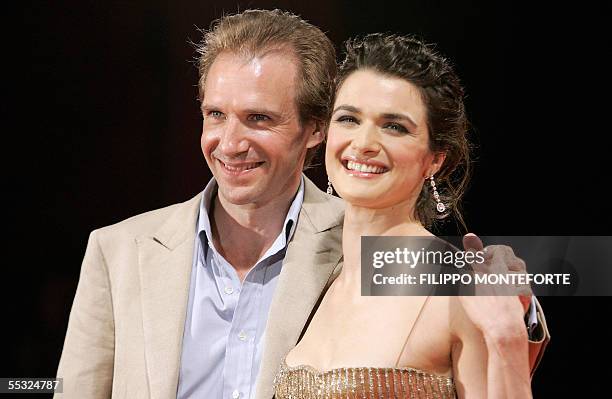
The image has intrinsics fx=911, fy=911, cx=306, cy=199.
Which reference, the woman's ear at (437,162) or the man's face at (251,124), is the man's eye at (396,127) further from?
the man's face at (251,124)

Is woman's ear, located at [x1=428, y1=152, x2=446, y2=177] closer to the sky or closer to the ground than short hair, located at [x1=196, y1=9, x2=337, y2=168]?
closer to the ground

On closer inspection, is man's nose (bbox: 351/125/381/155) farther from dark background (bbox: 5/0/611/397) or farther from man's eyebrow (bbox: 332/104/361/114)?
dark background (bbox: 5/0/611/397)

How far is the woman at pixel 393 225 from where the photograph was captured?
171cm

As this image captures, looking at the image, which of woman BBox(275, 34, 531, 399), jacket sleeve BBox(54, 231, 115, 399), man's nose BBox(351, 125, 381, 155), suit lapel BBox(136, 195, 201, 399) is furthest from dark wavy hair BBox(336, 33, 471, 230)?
jacket sleeve BBox(54, 231, 115, 399)

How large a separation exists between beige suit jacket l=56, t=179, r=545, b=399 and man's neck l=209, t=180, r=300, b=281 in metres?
0.06

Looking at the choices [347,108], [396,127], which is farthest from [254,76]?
[396,127]

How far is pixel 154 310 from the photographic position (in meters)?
2.04

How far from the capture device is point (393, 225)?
6.13 ft

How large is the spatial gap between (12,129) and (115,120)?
281mm

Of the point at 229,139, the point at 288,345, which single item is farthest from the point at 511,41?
the point at 288,345

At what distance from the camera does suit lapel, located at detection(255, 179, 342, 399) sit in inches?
76.4

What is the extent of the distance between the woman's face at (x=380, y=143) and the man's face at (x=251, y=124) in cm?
28

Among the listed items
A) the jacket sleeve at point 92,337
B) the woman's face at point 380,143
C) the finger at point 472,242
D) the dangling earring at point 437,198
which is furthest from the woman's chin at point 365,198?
the jacket sleeve at point 92,337

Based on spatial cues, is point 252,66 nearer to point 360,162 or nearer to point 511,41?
point 360,162
